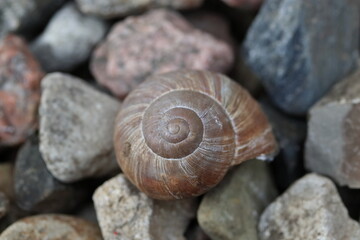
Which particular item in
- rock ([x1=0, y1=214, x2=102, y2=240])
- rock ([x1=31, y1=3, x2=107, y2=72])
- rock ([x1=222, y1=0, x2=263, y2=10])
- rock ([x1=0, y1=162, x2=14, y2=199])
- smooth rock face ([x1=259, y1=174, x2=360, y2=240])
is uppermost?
rock ([x1=222, y1=0, x2=263, y2=10])

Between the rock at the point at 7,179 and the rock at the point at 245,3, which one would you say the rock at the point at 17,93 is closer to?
the rock at the point at 7,179

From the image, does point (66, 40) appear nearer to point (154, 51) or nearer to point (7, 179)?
point (154, 51)

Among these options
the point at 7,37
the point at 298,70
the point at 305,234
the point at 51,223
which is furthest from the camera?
the point at 7,37

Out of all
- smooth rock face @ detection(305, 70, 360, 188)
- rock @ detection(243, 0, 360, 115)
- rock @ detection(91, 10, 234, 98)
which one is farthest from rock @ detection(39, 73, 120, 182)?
smooth rock face @ detection(305, 70, 360, 188)

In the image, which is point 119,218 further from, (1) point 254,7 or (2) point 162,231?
(1) point 254,7

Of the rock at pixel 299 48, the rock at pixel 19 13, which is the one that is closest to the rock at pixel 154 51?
the rock at pixel 299 48

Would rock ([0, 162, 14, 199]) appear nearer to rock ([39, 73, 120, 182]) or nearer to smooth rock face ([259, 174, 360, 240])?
rock ([39, 73, 120, 182])

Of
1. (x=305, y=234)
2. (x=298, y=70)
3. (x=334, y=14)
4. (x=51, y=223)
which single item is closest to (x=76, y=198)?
(x=51, y=223)
